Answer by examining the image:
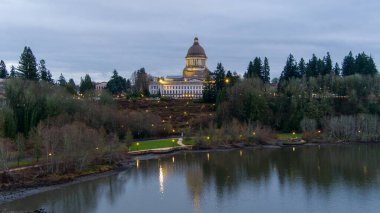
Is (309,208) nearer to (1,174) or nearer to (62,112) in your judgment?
(1,174)

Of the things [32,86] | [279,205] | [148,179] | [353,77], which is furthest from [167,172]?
[353,77]

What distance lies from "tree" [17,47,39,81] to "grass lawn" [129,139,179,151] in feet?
75.4

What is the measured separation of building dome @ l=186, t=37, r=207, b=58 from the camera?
111438 mm

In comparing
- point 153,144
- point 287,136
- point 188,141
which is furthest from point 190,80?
point 153,144

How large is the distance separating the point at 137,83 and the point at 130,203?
219ft

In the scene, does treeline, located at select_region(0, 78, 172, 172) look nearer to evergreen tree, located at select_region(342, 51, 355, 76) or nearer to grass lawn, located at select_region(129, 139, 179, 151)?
grass lawn, located at select_region(129, 139, 179, 151)

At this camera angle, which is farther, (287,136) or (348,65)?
(348,65)

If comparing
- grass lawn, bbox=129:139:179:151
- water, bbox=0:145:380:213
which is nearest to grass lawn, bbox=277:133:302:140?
water, bbox=0:145:380:213

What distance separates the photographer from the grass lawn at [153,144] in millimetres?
48188

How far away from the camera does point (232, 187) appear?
106ft

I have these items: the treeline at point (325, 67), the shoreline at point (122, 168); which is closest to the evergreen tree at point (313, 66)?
the treeline at point (325, 67)

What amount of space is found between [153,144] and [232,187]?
19.8 metres

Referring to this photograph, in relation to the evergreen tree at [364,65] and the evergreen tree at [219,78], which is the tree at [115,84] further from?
the evergreen tree at [364,65]

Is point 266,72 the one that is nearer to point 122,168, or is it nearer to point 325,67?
point 325,67
